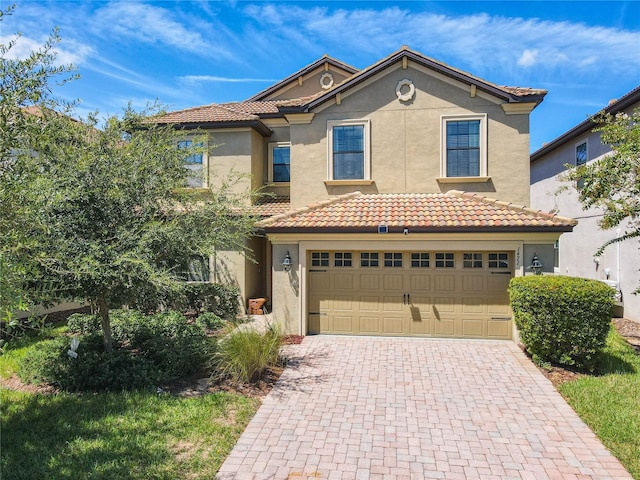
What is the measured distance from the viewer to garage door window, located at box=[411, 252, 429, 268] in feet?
37.0

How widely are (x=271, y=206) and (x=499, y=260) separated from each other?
851 cm

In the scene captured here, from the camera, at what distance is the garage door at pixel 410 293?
36.0 ft

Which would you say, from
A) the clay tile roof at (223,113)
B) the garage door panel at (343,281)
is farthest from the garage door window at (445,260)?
the clay tile roof at (223,113)

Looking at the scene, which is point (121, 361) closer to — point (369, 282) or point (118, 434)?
point (118, 434)

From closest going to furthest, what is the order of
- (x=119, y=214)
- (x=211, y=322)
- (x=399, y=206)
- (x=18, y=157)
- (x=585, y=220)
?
(x=18, y=157), (x=119, y=214), (x=399, y=206), (x=211, y=322), (x=585, y=220)

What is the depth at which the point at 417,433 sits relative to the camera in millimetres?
5988

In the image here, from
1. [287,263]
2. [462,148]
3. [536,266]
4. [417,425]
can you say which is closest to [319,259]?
[287,263]

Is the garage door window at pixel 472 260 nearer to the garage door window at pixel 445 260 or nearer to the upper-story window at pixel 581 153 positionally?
the garage door window at pixel 445 260

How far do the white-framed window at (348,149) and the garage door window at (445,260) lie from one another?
3827 mm

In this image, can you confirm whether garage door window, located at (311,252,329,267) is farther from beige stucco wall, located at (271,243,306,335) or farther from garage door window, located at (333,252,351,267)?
beige stucco wall, located at (271,243,306,335)

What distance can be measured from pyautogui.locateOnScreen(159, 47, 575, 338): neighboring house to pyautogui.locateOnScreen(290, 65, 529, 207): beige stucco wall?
34 mm

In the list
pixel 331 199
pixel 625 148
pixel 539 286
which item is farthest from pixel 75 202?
pixel 625 148

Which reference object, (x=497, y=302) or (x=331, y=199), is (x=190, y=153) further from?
(x=497, y=302)

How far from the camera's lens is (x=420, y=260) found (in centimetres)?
1130
